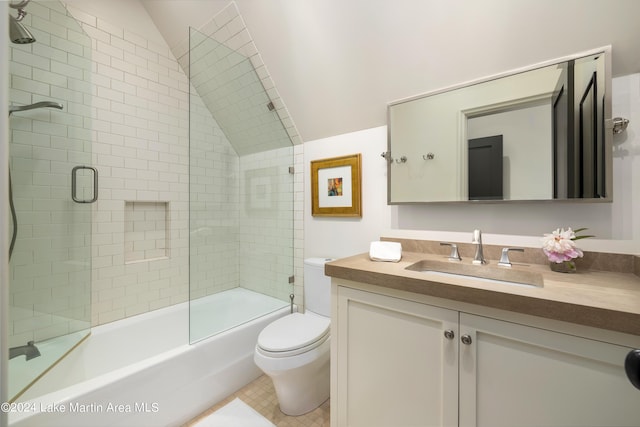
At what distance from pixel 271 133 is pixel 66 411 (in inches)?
81.2

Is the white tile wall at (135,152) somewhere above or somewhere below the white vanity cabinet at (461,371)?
above

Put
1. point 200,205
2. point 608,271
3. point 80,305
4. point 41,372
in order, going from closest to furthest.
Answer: point 608,271, point 41,372, point 80,305, point 200,205

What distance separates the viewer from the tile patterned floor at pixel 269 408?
4.83ft

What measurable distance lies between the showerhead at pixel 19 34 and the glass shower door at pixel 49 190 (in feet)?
0.11

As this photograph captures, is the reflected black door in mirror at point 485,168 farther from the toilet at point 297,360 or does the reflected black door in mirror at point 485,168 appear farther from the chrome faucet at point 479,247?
the toilet at point 297,360

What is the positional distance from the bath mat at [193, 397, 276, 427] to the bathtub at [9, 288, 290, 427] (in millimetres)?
87

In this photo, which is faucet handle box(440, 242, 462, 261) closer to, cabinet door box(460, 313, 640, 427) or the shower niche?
cabinet door box(460, 313, 640, 427)

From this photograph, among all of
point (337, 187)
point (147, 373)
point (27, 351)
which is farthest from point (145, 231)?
point (337, 187)

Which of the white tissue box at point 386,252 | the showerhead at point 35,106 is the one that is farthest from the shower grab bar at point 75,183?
the white tissue box at point 386,252

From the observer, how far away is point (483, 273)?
1.18 m

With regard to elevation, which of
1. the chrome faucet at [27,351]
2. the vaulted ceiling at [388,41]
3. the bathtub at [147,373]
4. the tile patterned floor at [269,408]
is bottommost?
the tile patterned floor at [269,408]

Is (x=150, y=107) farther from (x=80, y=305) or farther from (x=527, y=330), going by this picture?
(x=527, y=330)

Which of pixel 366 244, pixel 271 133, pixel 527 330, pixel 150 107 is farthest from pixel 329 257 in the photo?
pixel 150 107

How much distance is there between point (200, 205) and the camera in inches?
75.2
